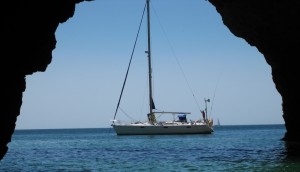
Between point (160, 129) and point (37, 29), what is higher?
point (37, 29)

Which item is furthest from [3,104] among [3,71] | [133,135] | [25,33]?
[133,135]

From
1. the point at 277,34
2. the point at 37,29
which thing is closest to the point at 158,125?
the point at 277,34

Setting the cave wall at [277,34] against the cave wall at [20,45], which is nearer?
the cave wall at [20,45]

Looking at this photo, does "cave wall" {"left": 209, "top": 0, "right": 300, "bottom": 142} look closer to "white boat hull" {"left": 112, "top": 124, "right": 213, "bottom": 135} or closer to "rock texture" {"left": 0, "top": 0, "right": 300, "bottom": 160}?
"rock texture" {"left": 0, "top": 0, "right": 300, "bottom": 160}

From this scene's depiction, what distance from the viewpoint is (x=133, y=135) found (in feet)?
199

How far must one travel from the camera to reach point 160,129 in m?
57.7

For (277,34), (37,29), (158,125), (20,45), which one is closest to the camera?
(20,45)

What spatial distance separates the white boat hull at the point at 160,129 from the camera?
5762cm

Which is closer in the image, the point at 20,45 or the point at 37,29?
the point at 20,45

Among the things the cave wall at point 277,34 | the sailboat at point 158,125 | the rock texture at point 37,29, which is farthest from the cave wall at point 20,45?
the sailboat at point 158,125

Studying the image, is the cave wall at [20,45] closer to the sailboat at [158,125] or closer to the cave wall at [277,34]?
the cave wall at [277,34]

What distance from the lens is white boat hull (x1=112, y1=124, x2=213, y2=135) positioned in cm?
5762

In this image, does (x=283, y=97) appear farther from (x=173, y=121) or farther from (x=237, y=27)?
(x=173, y=121)

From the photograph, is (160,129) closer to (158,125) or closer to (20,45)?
(158,125)
